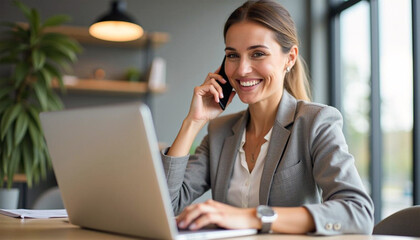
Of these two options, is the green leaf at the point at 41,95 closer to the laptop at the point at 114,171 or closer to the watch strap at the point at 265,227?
the laptop at the point at 114,171

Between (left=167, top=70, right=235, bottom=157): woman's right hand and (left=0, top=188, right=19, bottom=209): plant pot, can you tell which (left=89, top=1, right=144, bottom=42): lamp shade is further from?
(left=167, top=70, right=235, bottom=157): woman's right hand

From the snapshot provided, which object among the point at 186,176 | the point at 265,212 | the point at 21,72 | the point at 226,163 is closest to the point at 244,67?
the point at 226,163

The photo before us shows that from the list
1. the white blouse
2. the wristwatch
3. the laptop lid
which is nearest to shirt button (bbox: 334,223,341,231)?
the wristwatch

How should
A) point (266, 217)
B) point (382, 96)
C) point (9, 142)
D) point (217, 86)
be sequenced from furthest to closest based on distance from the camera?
1. point (382, 96)
2. point (9, 142)
3. point (217, 86)
4. point (266, 217)

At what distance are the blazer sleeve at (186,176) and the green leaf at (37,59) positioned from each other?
200 centimetres

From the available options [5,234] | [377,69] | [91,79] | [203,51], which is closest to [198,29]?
[203,51]

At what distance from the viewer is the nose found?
5.70ft

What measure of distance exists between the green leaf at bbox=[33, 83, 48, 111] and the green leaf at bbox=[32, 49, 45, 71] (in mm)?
136

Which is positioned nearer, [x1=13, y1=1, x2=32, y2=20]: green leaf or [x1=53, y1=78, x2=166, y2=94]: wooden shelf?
[x1=13, y1=1, x2=32, y2=20]: green leaf

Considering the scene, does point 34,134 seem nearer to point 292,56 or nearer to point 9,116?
point 9,116

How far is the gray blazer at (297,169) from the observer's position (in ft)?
4.08

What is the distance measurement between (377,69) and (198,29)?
1.80 m

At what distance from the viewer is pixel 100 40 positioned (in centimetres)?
465

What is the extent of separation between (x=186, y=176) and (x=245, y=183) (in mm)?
238
